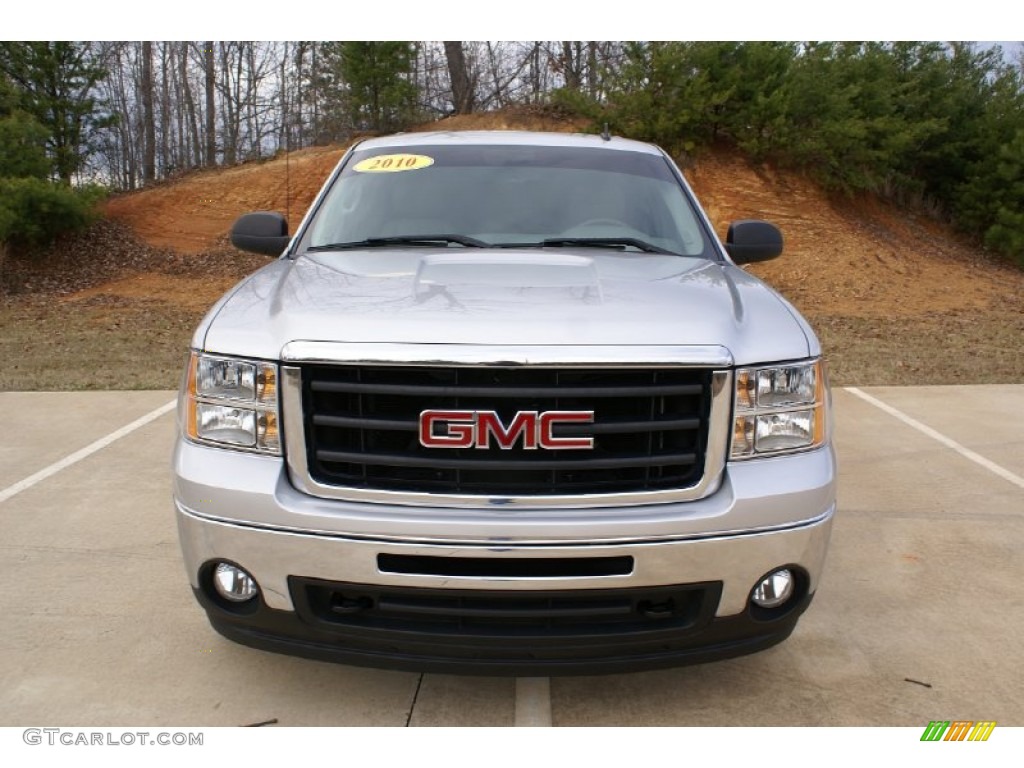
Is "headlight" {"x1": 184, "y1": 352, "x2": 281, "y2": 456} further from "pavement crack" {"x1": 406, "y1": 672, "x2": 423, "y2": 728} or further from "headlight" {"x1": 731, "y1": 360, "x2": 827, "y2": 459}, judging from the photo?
"headlight" {"x1": 731, "y1": 360, "x2": 827, "y2": 459}

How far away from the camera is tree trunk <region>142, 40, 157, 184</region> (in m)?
27.9

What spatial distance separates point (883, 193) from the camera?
20.2 metres

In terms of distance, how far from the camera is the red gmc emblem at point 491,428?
99.0 inches

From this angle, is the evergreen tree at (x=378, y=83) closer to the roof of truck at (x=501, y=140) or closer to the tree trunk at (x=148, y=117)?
the tree trunk at (x=148, y=117)

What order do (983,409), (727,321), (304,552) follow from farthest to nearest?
(983,409) < (727,321) < (304,552)

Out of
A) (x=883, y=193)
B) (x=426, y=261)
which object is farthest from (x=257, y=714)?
(x=883, y=193)

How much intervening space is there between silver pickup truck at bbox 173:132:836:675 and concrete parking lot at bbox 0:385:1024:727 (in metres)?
0.37

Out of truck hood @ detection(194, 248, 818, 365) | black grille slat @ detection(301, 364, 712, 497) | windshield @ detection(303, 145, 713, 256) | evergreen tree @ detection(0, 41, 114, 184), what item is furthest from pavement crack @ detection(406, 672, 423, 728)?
evergreen tree @ detection(0, 41, 114, 184)

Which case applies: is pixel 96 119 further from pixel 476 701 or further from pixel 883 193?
pixel 476 701
